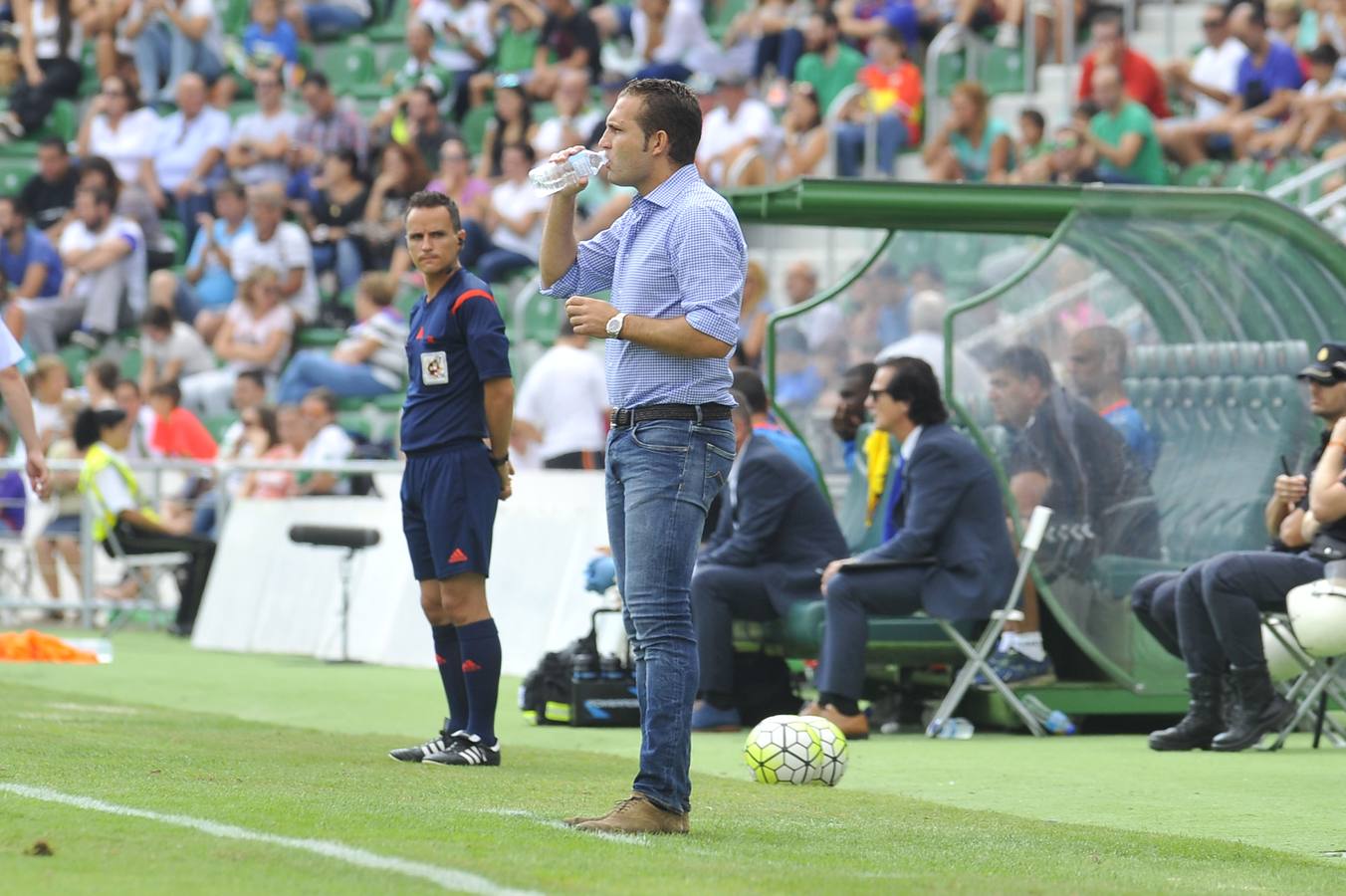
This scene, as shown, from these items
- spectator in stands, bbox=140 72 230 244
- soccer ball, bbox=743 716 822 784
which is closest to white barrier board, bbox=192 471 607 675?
soccer ball, bbox=743 716 822 784

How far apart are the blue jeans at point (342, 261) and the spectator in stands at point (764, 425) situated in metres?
10.9

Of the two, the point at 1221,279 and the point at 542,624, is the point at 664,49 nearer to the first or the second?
the point at 542,624

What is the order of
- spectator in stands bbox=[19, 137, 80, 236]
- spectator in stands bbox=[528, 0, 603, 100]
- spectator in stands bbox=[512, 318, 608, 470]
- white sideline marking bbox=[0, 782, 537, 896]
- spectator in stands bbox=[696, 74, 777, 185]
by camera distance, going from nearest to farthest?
white sideline marking bbox=[0, 782, 537, 896] → spectator in stands bbox=[512, 318, 608, 470] → spectator in stands bbox=[696, 74, 777, 185] → spectator in stands bbox=[528, 0, 603, 100] → spectator in stands bbox=[19, 137, 80, 236]

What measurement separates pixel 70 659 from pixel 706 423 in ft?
31.5

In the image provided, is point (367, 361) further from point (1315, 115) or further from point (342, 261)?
point (1315, 115)

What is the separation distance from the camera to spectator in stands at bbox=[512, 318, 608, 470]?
55.2ft

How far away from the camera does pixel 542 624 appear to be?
46.3 feet

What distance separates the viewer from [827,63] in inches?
833

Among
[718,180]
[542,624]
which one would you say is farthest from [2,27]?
[542,624]

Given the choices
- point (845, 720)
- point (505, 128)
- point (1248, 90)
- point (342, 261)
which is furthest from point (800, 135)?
point (845, 720)

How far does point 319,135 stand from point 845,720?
1461 cm

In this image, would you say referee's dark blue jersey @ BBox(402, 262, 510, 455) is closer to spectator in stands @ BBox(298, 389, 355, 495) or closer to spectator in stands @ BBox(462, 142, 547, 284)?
spectator in stands @ BBox(298, 389, 355, 495)

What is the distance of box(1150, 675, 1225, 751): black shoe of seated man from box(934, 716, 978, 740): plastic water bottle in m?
1.03

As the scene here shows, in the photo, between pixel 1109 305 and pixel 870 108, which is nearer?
pixel 1109 305
